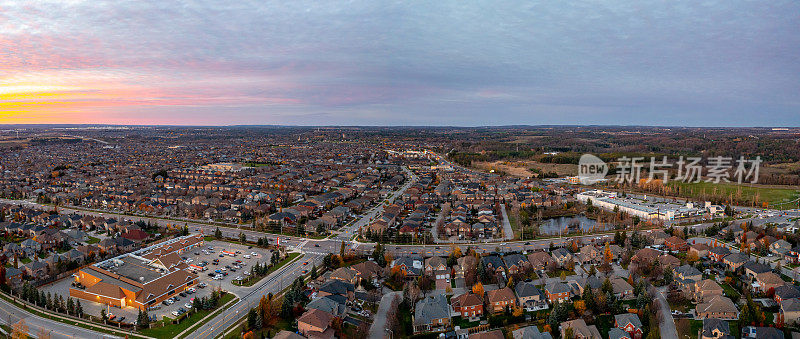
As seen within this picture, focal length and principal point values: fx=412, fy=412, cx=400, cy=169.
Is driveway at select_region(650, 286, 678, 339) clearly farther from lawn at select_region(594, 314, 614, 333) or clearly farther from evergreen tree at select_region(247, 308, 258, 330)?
evergreen tree at select_region(247, 308, 258, 330)

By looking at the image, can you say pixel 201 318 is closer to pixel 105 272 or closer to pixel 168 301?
pixel 168 301

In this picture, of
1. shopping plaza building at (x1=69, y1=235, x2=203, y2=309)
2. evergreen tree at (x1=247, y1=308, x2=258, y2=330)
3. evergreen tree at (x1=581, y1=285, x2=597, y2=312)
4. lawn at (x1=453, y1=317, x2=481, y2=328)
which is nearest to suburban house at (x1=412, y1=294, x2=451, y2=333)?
lawn at (x1=453, y1=317, x2=481, y2=328)

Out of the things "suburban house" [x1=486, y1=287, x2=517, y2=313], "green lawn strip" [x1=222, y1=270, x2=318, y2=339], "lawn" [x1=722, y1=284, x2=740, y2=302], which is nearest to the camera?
"green lawn strip" [x1=222, y1=270, x2=318, y2=339]

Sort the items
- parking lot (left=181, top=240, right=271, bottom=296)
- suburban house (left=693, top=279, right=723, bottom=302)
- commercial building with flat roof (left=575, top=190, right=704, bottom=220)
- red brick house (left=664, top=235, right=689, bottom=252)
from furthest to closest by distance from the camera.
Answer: commercial building with flat roof (left=575, top=190, right=704, bottom=220), red brick house (left=664, top=235, right=689, bottom=252), parking lot (left=181, top=240, right=271, bottom=296), suburban house (left=693, top=279, right=723, bottom=302)

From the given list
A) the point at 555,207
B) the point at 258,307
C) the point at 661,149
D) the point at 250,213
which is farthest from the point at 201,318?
the point at 661,149

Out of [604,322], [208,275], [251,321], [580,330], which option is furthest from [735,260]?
[208,275]

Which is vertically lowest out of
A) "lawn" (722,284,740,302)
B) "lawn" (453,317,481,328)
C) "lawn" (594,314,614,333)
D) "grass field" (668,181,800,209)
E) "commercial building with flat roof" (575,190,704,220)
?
"lawn" (453,317,481,328)

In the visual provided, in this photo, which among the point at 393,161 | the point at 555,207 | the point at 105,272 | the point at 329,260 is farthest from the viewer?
the point at 393,161
